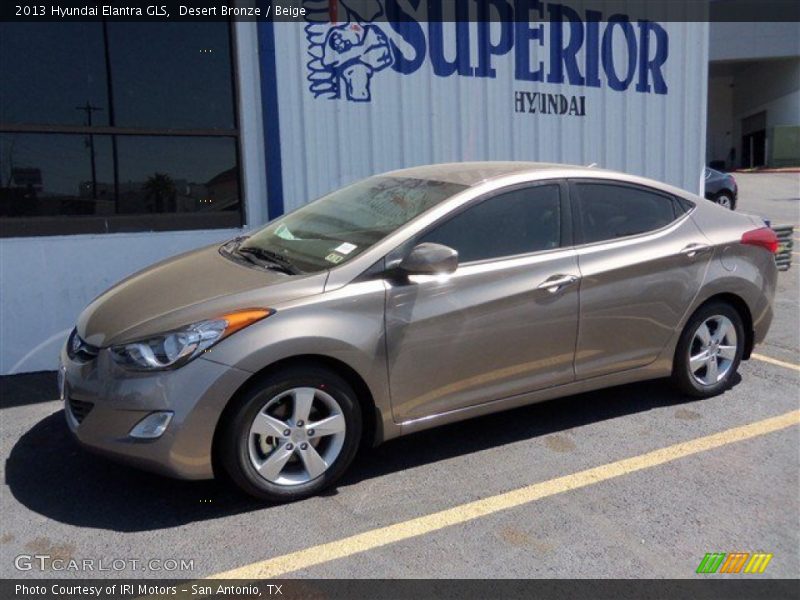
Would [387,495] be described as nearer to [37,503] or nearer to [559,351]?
[559,351]

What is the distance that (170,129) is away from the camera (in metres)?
6.18

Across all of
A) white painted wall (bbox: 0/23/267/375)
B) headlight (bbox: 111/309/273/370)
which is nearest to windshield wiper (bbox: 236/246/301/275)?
headlight (bbox: 111/309/273/370)

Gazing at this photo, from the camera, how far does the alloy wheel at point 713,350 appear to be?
4906 mm

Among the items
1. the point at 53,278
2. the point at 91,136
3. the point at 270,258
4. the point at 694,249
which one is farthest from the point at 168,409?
the point at 91,136

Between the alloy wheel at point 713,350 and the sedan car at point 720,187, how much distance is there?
13735 millimetres

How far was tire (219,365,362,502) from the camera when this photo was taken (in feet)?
11.2

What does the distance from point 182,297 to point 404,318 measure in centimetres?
108

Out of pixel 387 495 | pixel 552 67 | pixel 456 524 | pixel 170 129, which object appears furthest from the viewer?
pixel 552 67

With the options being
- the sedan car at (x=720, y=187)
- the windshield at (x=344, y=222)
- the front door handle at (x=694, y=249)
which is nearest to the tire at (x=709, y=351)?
A: the front door handle at (x=694, y=249)

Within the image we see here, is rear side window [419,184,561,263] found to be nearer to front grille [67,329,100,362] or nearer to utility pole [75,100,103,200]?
front grille [67,329,100,362]

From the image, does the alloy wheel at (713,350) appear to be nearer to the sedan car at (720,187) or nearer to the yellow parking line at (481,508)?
the yellow parking line at (481,508)

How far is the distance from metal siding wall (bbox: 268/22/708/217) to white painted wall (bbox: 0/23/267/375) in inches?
52.8

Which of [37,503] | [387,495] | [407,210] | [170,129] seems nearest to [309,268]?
[407,210]

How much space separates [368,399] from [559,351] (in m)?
1.18
